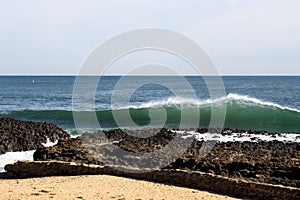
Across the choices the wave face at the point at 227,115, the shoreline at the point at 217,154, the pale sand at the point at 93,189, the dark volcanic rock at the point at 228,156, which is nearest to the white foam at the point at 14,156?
the shoreline at the point at 217,154

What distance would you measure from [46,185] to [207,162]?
4.16 meters

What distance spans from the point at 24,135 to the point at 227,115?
1516cm

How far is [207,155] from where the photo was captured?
14023mm

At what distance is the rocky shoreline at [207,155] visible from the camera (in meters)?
11.8

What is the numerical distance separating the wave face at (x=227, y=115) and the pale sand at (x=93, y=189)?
1454 cm

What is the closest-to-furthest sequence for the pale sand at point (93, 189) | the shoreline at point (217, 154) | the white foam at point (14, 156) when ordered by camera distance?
the pale sand at point (93, 189)
the shoreline at point (217, 154)
the white foam at point (14, 156)

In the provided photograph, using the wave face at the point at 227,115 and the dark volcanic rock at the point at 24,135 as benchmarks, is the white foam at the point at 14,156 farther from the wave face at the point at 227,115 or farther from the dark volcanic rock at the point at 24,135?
the wave face at the point at 227,115

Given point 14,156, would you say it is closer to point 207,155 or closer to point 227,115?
point 207,155

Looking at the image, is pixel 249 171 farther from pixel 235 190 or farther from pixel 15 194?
pixel 15 194

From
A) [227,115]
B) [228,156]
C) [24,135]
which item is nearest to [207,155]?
[228,156]

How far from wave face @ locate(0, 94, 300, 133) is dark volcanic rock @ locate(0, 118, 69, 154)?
6126mm

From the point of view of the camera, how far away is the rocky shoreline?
11.8 meters

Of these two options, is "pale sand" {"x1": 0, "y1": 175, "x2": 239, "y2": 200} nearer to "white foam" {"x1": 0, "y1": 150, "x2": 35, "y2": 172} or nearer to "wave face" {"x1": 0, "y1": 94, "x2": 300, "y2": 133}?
"white foam" {"x1": 0, "y1": 150, "x2": 35, "y2": 172}

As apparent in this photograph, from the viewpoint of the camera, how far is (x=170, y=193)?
1072cm
